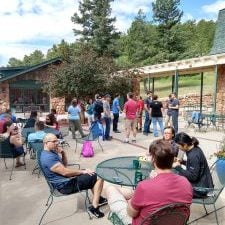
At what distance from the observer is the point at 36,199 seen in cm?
578

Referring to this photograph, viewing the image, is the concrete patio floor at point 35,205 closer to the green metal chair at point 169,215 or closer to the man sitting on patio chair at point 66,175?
the man sitting on patio chair at point 66,175

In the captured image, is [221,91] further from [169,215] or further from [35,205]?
[169,215]

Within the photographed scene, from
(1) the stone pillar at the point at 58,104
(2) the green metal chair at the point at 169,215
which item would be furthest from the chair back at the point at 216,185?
(1) the stone pillar at the point at 58,104

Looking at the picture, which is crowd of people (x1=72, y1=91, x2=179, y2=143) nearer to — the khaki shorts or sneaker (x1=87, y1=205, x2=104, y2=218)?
the khaki shorts

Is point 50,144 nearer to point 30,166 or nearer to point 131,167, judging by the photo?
point 131,167

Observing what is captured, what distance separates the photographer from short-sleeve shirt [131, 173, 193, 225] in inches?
118

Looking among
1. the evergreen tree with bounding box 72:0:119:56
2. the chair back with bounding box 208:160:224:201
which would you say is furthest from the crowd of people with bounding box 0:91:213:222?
the evergreen tree with bounding box 72:0:119:56

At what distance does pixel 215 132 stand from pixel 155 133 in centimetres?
282

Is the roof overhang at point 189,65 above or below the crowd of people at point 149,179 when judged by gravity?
above

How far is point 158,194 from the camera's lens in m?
2.99

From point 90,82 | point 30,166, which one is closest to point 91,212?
point 30,166

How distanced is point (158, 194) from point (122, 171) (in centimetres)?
211

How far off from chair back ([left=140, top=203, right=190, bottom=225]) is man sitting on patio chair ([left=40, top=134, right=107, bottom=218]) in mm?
1959

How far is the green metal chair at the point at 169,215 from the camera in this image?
2984 millimetres
